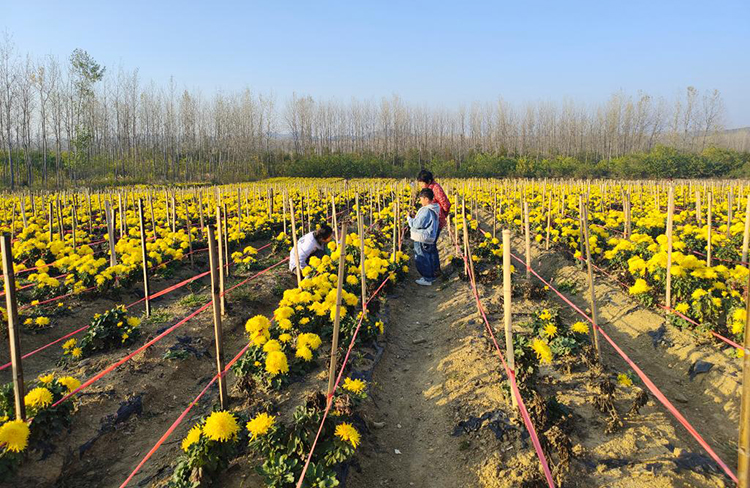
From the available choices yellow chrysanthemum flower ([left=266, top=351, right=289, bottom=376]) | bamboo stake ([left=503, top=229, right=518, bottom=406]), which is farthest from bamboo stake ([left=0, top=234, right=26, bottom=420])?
bamboo stake ([left=503, top=229, right=518, bottom=406])

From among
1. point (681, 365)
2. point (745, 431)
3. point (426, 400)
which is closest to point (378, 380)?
point (426, 400)

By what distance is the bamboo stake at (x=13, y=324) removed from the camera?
10.3 ft

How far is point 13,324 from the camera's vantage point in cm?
315

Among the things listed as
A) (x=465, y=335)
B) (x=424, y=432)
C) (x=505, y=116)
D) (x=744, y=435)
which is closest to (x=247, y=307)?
(x=465, y=335)

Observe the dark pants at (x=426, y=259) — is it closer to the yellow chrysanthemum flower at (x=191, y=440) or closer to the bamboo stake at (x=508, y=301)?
the bamboo stake at (x=508, y=301)

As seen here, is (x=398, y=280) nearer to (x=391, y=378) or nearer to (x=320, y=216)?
(x=391, y=378)

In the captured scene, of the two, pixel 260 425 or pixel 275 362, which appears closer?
pixel 260 425

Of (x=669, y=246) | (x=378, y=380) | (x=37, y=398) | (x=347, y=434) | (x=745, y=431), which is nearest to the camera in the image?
(x=745, y=431)

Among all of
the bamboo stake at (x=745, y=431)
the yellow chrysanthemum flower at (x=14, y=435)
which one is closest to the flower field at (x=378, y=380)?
the yellow chrysanthemum flower at (x=14, y=435)

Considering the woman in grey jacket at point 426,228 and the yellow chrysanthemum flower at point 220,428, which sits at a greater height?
the woman in grey jacket at point 426,228

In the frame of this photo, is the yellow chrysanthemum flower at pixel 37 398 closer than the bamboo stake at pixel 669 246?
Yes

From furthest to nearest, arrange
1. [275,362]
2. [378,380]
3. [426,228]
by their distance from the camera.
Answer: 1. [426,228]
2. [378,380]
3. [275,362]

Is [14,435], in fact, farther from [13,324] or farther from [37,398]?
[13,324]

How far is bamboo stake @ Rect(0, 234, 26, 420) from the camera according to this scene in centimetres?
313
